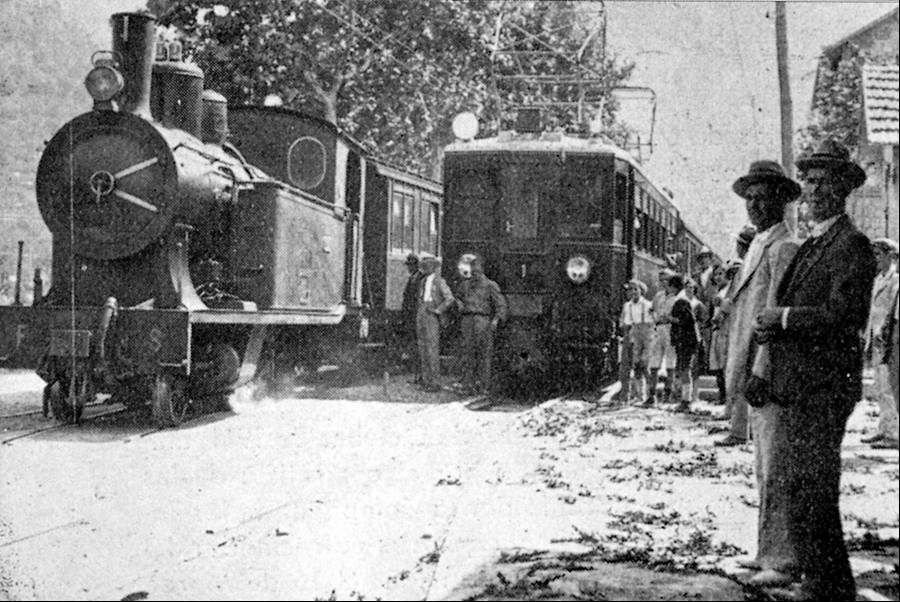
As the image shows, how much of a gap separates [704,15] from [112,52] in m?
5.32

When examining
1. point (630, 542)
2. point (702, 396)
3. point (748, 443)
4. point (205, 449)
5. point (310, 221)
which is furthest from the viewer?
point (702, 396)

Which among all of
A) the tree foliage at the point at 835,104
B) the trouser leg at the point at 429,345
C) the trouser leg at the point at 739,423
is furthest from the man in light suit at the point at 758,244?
the trouser leg at the point at 429,345

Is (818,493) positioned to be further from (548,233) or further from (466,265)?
(466,265)

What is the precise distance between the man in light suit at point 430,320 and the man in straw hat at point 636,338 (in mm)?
2270

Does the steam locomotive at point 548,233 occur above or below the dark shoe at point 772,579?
above

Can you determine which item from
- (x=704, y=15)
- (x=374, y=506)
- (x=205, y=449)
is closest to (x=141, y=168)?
(x=205, y=449)

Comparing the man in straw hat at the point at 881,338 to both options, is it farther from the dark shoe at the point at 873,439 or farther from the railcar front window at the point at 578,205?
the railcar front window at the point at 578,205

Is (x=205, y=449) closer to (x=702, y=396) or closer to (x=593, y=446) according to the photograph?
(x=593, y=446)

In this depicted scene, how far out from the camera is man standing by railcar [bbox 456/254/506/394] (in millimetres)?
11242

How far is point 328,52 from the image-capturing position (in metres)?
8.07

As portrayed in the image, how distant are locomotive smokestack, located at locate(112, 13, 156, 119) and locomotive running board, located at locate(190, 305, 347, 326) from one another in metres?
1.81

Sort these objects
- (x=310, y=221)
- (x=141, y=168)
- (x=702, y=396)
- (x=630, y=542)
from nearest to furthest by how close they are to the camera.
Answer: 1. (x=630, y=542)
2. (x=141, y=168)
3. (x=310, y=221)
4. (x=702, y=396)

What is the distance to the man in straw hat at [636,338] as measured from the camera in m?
10.7

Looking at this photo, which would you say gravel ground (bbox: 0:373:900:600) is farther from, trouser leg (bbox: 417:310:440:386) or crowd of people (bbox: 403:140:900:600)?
trouser leg (bbox: 417:310:440:386)
